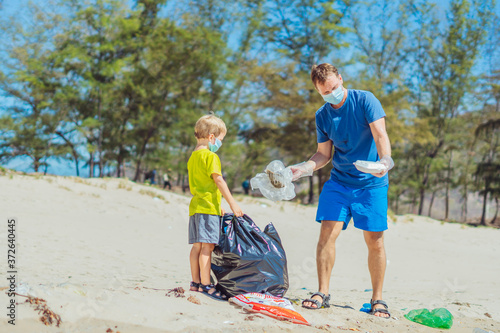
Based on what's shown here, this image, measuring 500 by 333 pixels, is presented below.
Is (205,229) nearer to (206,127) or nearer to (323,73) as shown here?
(206,127)

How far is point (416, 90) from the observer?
83.9 feet

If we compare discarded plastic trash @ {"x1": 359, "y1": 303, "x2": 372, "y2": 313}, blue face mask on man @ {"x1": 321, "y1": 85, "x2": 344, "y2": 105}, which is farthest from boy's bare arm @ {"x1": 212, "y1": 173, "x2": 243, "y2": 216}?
discarded plastic trash @ {"x1": 359, "y1": 303, "x2": 372, "y2": 313}

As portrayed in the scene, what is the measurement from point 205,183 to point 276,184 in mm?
551

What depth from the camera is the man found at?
3242 millimetres

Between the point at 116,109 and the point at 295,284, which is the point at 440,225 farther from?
the point at 116,109

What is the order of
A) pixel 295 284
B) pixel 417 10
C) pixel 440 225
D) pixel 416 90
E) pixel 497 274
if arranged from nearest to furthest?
1. pixel 295 284
2. pixel 497 274
3. pixel 440 225
4. pixel 417 10
5. pixel 416 90

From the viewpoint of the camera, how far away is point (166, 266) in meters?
5.27

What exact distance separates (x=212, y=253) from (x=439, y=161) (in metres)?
27.1

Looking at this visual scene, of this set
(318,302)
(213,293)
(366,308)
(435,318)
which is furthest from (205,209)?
(435,318)

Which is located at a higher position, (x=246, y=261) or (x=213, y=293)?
(x=246, y=261)

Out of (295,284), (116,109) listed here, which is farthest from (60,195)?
(116,109)

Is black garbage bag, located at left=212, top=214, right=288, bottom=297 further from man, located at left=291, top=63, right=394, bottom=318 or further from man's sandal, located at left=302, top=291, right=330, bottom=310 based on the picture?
man, located at left=291, top=63, right=394, bottom=318

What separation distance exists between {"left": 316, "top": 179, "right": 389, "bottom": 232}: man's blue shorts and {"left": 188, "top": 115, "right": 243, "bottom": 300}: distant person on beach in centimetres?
70

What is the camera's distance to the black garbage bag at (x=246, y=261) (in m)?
3.16
